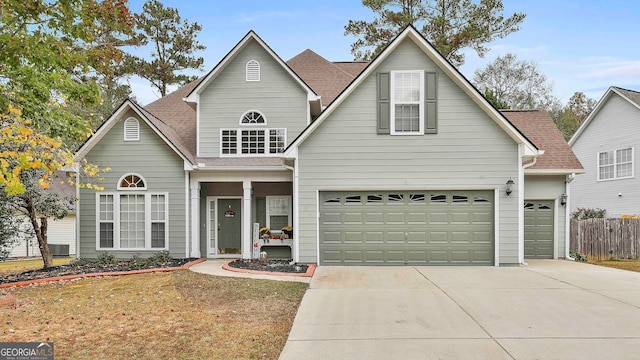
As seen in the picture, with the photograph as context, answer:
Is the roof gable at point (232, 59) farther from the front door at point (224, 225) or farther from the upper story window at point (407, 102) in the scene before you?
the front door at point (224, 225)

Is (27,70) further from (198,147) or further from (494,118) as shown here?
(494,118)

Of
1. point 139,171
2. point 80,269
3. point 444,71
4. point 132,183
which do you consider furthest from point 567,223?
point 80,269

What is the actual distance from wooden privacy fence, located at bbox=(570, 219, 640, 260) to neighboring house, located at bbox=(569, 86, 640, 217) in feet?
12.8

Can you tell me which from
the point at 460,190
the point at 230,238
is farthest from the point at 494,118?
the point at 230,238

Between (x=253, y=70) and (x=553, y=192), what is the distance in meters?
10.6

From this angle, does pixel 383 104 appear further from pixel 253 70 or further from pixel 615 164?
pixel 615 164

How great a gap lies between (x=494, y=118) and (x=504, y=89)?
79.1 feet

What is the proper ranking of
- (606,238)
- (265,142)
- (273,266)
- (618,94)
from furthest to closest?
(618,94) → (606,238) → (265,142) → (273,266)

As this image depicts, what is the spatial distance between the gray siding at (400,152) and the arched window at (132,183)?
16.9ft

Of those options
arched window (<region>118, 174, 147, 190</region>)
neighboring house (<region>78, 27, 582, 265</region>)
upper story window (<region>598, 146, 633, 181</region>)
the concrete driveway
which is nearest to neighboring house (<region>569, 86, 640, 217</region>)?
upper story window (<region>598, 146, 633, 181</region>)

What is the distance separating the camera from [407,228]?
1112 cm

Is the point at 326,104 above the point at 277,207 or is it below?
above
